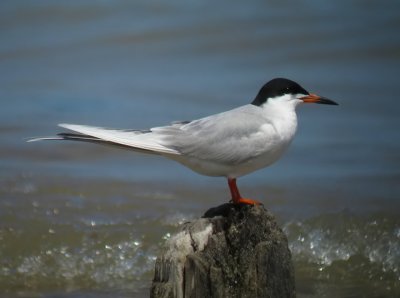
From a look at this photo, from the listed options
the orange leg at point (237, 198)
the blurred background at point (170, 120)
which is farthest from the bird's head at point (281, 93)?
the blurred background at point (170, 120)

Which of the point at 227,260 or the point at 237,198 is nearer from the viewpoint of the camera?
the point at 227,260

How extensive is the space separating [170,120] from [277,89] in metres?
5.09

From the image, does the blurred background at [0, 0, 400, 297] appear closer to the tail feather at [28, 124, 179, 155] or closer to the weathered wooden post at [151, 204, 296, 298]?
the tail feather at [28, 124, 179, 155]

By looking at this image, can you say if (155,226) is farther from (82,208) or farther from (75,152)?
(75,152)

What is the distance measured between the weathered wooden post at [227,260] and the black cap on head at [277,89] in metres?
0.86

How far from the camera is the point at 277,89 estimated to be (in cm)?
480

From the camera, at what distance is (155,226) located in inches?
296

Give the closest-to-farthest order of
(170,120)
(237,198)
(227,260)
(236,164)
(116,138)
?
(227,260)
(116,138)
(237,198)
(236,164)
(170,120)

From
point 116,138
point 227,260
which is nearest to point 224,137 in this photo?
point 116,138

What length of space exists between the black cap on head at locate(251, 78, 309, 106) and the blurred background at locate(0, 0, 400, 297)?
192 centimetres

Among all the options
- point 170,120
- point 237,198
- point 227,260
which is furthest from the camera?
point 170,120

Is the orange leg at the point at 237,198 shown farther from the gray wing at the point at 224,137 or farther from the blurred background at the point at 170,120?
the blurred background at the point at 170,120

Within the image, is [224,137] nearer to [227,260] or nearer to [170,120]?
[227,260]

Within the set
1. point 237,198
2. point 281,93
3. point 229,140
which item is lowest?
point 237,198
